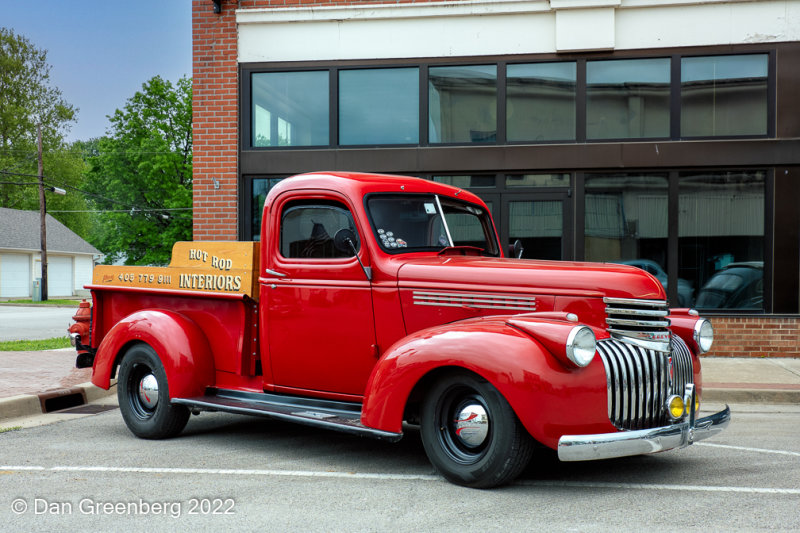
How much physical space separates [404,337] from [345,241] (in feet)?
2.67

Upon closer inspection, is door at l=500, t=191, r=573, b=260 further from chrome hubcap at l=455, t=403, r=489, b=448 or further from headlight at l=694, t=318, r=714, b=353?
chrome hubcap at l=455, t=403, r=489, b=448

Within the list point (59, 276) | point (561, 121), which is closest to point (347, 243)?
point (561, 121)

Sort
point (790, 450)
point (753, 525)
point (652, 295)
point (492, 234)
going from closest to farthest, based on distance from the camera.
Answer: point (753, 525) < point (652, 295) < point (790, 450) < point (492, 234)

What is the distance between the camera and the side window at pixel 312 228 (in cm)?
557

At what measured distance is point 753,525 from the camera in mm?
3797

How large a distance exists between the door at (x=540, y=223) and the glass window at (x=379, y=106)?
1.85 meters

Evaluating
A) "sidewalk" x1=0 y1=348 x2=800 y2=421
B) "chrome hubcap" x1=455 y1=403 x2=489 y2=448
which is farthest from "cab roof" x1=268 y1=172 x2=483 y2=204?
"sidewalk" x1=0 y1=348 x2=800 y2=421

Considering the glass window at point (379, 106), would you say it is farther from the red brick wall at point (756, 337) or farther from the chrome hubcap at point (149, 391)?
the chrome hubcap at point (149, 391)

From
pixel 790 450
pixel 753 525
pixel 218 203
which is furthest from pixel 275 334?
pixel 218 203

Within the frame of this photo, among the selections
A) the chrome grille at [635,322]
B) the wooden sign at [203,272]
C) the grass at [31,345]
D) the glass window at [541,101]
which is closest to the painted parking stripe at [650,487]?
the chrome grille at [635,322]

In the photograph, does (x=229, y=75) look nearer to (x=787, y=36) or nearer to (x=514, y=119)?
(x=514, y=119)

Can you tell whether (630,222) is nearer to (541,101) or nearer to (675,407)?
(541,101)

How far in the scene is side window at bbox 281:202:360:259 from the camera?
5.57 meters

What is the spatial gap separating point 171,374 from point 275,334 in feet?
3.02
